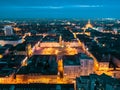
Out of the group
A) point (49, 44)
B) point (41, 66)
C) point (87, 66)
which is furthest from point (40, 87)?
point (49, 44)

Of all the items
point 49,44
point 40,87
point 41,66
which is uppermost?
point 49,44

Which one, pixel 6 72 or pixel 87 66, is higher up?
pixel 87 66

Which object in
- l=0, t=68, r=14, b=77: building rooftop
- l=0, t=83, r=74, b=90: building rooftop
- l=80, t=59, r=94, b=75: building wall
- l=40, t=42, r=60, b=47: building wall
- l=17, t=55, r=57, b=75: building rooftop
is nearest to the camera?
l=0, t=83, r=74, b=90: building rooftop

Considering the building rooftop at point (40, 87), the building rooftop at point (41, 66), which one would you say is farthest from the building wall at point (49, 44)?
the building rooftop at point (40, 87)

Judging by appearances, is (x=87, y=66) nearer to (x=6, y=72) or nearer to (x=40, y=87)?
(x=40, y=87)

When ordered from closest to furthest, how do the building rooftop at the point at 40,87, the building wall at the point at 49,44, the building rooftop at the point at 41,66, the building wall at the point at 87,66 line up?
1. the building rooftop at the point at 40,87
2. the building rooftop at the point at 41,66
3. the building wall at the point at 87,66
4. the building wall at the point at 49,44

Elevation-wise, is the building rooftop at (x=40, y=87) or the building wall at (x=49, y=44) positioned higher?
the building wall at (x=49, y=44)

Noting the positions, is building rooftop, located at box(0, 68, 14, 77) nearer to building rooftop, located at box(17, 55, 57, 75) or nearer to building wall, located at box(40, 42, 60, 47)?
building rooftop, located at box(17, 55, 57, 75)

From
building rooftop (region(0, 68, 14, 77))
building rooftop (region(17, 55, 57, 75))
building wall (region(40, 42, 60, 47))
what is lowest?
building rooftop (region(0, 68, 14, 77))

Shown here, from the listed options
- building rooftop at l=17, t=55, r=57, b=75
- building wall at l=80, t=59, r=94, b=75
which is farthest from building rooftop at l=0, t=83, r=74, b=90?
building wall at l=80, t=59, r=94, b=75

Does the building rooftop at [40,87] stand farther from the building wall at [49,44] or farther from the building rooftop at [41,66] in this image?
the building wall at [49,44]

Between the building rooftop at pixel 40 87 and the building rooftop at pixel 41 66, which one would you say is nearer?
the building rooftop at pixel 40 87

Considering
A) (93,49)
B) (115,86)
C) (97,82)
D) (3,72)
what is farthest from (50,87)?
(93,49)
